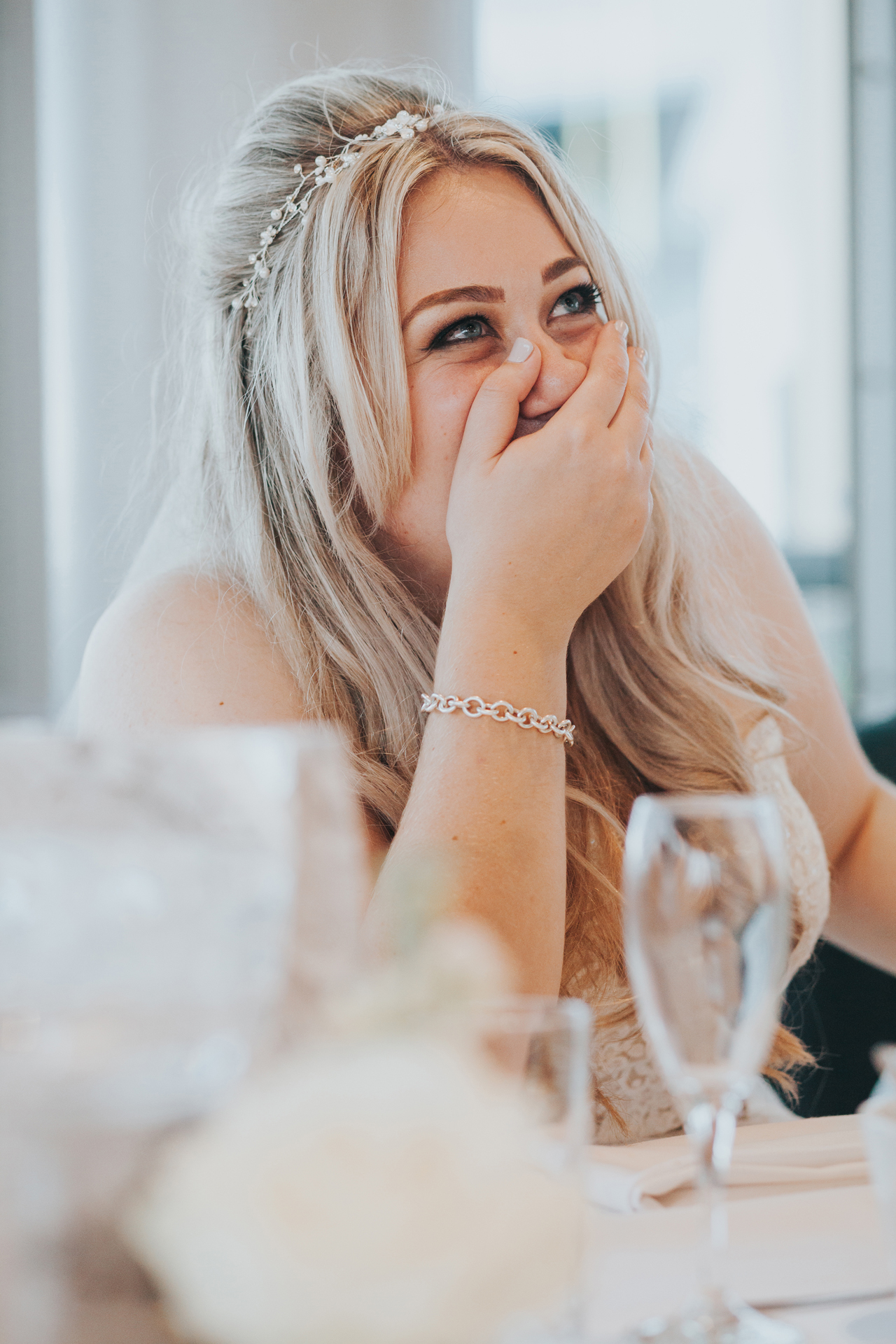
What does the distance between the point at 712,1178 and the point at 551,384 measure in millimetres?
896

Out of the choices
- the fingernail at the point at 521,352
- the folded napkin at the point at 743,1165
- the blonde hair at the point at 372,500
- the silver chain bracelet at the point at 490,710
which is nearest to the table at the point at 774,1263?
the folded napkin at the point at 743,1165

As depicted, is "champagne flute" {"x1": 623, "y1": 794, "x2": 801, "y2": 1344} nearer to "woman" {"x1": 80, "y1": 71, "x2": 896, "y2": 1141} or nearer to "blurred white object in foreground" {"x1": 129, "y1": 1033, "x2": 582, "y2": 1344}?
"blurred white object in foreground" {"x1": 129, "y1": 1033, "x2": 582, "y2": 1344}

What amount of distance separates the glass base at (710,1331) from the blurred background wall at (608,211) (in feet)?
4.41

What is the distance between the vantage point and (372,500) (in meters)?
1.33

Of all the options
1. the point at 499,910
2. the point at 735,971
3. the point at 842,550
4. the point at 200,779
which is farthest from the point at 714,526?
the point at 842,550

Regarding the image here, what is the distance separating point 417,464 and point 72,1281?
102 cm

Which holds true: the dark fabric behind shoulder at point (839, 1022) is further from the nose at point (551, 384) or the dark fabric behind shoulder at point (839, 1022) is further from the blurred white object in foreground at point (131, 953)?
the blurred white object in foreground at point (131, 953)

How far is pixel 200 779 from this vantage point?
42 cm

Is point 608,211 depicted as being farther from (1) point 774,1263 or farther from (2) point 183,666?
(1) point 774,1263

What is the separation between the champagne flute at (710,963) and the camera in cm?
51

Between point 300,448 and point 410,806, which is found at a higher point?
point 300,448

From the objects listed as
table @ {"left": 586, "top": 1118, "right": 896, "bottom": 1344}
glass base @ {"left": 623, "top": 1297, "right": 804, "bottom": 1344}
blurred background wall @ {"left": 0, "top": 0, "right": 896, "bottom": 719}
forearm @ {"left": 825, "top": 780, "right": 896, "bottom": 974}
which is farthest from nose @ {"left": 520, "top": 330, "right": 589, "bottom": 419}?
glass base @ {"left": 623, "top": 1297, "right": 804, "bottom": 1344}

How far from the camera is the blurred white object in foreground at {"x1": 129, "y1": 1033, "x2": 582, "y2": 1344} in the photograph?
1.08ft

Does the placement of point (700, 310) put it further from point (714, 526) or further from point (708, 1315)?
point (708, 1315)
